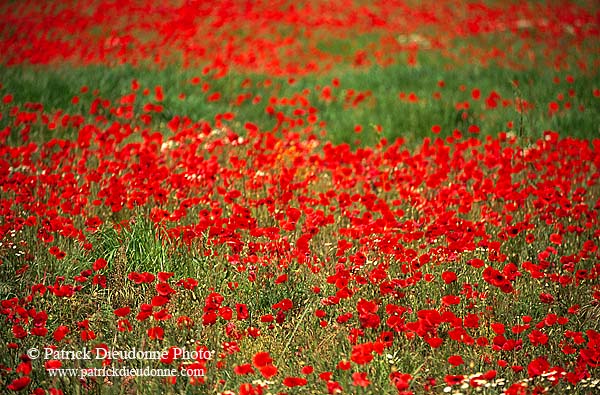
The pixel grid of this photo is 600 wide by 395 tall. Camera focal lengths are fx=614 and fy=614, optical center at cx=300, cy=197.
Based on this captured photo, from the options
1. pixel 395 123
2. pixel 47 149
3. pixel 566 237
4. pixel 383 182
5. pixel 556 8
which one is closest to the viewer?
pixel 566 237

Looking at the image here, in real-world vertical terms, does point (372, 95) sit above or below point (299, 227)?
below

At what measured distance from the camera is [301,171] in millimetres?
5020

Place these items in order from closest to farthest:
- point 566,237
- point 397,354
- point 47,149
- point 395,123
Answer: point 397,354, point 566,237, point 47,149, point 395,123

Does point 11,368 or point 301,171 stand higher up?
point 11,368

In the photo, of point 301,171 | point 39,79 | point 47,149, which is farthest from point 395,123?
point 39,79

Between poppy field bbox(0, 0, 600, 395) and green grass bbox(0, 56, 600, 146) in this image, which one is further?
green grass bbox(0, 56, 600, 146)

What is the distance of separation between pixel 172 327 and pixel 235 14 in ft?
30.6

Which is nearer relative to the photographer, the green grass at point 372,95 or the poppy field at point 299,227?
the poppy field at point 299,227

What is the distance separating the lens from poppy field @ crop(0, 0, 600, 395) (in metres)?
2.50

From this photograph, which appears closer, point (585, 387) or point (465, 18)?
point (585, 387)

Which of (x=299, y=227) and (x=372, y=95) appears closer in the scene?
(x=299, y=227)

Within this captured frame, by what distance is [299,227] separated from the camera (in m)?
3.84

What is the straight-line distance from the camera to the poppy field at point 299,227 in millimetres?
2498

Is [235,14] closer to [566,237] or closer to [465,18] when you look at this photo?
[465,18]
